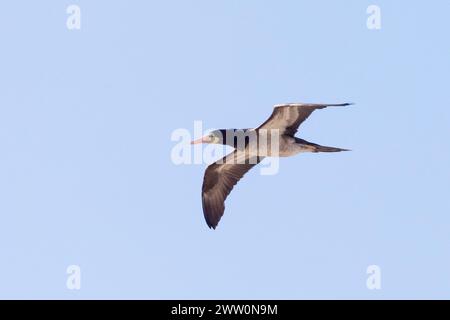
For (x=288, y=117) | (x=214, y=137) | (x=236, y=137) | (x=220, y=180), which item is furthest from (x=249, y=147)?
(x=220, y=180)

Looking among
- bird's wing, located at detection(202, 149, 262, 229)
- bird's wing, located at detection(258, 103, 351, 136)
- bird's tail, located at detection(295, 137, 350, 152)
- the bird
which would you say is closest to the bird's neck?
the bird

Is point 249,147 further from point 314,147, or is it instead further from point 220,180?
point 220,180

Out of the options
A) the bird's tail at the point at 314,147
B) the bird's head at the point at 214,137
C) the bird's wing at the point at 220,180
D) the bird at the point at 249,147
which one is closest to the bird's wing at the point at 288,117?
the bird at the point at 249,147

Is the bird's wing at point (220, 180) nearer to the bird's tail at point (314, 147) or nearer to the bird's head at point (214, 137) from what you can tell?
the bird's head at point (214, 137)

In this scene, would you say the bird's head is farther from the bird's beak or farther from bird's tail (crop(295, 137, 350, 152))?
bird's tail (crop(295, 137, 350, 152))
